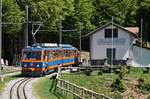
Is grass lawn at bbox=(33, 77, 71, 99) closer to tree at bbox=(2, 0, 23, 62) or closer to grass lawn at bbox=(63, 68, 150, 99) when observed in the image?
grass lawn at bbox=(63, 68, 150, 99)

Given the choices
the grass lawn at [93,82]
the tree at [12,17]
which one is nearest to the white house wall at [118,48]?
the grass lawn at [93,82]

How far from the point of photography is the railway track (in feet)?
111

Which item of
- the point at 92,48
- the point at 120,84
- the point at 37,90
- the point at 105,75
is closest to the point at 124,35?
the point at 92,48

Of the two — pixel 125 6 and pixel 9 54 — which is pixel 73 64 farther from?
pixel 125 6

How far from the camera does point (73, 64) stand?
217 feet

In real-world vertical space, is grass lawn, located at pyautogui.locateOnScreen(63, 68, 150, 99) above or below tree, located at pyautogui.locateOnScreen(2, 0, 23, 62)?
below

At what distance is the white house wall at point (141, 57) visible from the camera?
2688 inches

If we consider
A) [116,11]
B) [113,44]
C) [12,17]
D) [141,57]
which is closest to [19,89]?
[113,44]

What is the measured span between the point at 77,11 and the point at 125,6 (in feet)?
41.3

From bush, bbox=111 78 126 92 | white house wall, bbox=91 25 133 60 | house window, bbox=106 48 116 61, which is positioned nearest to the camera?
bush, bbox=111 78 126 92

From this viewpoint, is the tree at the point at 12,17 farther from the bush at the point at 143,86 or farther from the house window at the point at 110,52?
the bush at the point at 143,86

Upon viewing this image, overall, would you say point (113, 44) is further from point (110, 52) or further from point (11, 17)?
point (11, 17)

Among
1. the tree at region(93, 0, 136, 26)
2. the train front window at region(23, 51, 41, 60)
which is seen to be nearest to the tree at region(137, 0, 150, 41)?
the tree at region(93, 0, 136, 26)

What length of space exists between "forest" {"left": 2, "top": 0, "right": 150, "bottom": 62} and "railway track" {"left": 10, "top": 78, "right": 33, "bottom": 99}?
94.0ft
